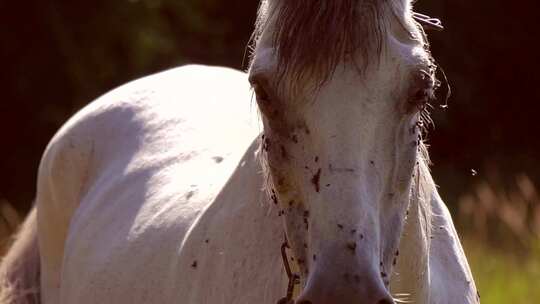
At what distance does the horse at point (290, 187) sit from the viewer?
8.37 ft

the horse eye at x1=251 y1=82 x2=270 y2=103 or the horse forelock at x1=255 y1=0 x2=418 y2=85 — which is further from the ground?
the horse forelock at x1=255 y1=0 x2=418 y2=85

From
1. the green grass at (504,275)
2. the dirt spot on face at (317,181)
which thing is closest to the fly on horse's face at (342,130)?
the dirt spot on face at (317,181)

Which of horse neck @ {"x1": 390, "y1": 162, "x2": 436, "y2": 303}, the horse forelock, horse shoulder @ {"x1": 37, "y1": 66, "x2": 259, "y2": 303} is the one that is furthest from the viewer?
horse shoulder @ {"x1": 37, "y1": 66, "x2": 259, "y2": 303}

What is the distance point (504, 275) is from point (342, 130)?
4337 mm

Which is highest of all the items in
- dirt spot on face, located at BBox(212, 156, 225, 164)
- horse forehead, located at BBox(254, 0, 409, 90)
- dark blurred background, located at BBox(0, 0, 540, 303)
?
horse forehead, located at BBox(254, 0, 409, 90)

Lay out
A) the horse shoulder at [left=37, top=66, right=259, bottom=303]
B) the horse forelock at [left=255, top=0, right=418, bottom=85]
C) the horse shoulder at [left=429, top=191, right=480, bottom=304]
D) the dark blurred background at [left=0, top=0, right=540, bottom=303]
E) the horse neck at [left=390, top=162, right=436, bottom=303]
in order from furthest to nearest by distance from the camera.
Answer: the dark blurred background at [left=0, top=0, right=540, bottom=303] → the horse shoulder at [left=37, top=66, right=259, bottom=303] → the horse shoulder at [left=429, top=191, right=480, bottom=304] → the horse neck at [left=390, top=162, right=436, bottom=303] → the horse forelock at [left=255, top=0, right=418, bottom=85]

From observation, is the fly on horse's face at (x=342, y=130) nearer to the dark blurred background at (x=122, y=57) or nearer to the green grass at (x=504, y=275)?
the green grass at (x=504, y=275)

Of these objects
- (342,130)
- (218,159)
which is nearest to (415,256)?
(342,130)

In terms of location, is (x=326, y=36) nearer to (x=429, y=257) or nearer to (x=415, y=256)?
(x=415, y=256)

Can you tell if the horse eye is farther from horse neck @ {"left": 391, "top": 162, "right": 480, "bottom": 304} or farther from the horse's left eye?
horse neck @ {"left": 391, "top": 162, "right": 480, "bottom": 304}

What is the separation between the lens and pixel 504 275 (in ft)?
21.7

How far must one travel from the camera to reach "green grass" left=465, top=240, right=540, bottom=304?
6.11 meters

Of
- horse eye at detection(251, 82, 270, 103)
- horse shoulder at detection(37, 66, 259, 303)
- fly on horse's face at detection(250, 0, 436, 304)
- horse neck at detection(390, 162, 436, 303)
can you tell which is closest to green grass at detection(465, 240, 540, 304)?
horse shoulder at detection(37, 66, 259, 303)

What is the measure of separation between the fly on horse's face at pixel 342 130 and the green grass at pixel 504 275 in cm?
352
